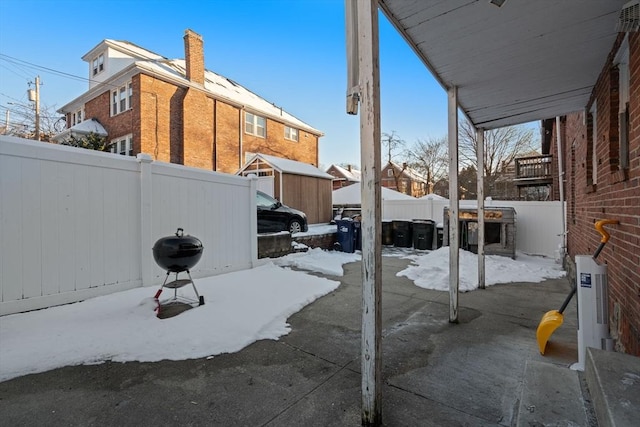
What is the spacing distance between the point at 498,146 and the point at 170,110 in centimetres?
2321

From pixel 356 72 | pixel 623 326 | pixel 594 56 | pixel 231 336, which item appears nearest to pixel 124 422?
pixel 231 336

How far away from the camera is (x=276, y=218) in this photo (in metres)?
10.3

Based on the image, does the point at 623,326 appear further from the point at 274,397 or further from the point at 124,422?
the point at 124,422

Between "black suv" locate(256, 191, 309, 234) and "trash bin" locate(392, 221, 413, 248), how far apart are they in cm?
318

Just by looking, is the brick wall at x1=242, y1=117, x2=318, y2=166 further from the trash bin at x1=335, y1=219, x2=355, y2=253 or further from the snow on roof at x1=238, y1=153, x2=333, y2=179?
the trash bin at x1=335, y1=219, x2=355, y2=253

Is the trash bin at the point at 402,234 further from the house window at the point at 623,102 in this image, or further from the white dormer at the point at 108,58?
the white dormer at the point at 108,58

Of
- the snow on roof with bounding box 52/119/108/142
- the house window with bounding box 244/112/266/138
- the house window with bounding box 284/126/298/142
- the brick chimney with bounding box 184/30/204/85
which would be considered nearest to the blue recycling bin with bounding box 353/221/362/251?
the house window with bounding box 244/112/266/138

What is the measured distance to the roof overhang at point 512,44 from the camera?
2482 millimetres

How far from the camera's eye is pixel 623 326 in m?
2.71

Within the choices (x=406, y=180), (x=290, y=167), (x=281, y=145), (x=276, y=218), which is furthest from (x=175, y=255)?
(x=406, y=180)

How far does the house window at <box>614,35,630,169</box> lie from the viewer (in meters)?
2.85

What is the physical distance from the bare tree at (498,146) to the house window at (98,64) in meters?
23.4

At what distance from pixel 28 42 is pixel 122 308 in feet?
63.3

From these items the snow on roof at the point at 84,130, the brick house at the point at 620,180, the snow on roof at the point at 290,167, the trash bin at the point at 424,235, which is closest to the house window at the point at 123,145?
the snow on roof at the point at 84,130
